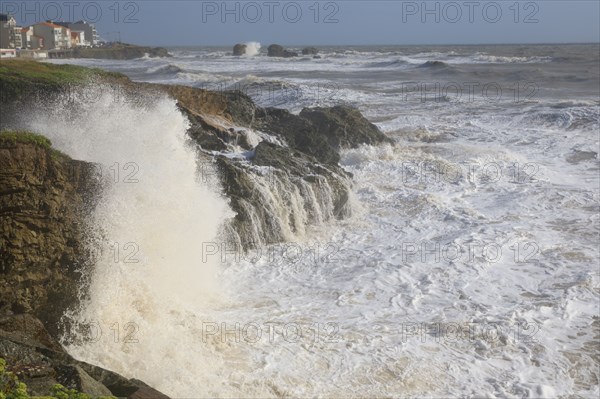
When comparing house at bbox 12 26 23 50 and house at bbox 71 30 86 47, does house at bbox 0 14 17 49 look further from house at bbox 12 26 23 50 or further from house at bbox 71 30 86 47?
Result: house at bbox 71 30 86 47

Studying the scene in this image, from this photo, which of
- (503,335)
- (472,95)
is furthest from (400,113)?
(503,335)

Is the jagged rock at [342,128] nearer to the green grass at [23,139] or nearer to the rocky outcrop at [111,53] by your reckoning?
the green grass at [23,139]

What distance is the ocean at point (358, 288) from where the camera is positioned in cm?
657

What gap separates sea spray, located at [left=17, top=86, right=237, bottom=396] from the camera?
6656mm

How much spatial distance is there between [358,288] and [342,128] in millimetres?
8968

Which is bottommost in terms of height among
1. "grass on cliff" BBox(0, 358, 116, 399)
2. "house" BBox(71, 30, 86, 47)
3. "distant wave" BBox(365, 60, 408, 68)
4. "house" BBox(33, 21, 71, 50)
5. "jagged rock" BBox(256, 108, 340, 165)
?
"grass on cliff" BBox(0, 358, 116, 399)

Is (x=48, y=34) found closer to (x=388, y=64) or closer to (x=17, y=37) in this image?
(x=17, y=37)

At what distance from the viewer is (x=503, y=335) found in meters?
7.45


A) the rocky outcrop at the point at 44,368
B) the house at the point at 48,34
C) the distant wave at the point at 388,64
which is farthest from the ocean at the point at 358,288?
the house at the point at 48,34

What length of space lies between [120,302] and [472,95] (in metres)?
26.4

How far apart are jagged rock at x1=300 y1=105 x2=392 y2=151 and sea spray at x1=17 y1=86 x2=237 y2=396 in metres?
6.30

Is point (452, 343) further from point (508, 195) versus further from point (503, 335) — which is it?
point (508, 195)

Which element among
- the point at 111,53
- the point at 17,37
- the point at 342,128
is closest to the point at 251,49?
the point at 111,53

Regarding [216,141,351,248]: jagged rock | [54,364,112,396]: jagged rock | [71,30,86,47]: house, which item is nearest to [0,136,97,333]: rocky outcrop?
[54,364,112,396]: jagged rock
